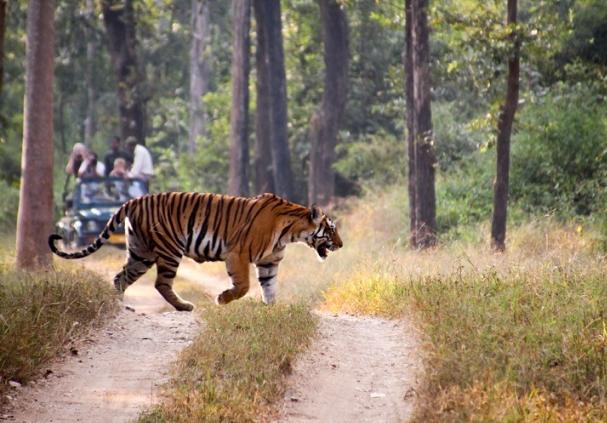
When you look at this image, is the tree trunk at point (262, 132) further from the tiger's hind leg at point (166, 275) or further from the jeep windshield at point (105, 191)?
the tiger's hind leg at point (166, 275)

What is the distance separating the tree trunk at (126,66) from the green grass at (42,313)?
17.9 m

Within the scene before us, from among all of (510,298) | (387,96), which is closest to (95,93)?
(387,96)

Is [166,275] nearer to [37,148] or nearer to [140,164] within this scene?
[37,148]

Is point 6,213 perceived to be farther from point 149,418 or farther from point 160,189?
point 149,418

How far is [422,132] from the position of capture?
1952cm

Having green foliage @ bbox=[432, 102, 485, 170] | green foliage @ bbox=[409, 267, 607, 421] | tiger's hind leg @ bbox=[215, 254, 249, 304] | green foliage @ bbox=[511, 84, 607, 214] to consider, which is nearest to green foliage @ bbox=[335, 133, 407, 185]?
green foliage @ bbox=[432, 102, 485, 170]

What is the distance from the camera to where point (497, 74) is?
17.1 metres

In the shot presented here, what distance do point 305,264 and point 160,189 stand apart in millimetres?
21572

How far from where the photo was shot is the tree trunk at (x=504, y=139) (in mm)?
16766

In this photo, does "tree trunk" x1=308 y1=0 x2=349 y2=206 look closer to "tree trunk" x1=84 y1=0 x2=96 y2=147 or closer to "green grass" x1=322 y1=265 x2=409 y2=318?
"tree trunk" x1=84 y1=0 x2=96 y2=147

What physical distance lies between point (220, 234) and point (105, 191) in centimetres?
1243

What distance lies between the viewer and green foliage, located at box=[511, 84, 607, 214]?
20922mm

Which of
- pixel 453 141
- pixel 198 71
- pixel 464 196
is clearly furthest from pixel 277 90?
pixel 198 71

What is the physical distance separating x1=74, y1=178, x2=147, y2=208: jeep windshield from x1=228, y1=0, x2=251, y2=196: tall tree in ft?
16.3
